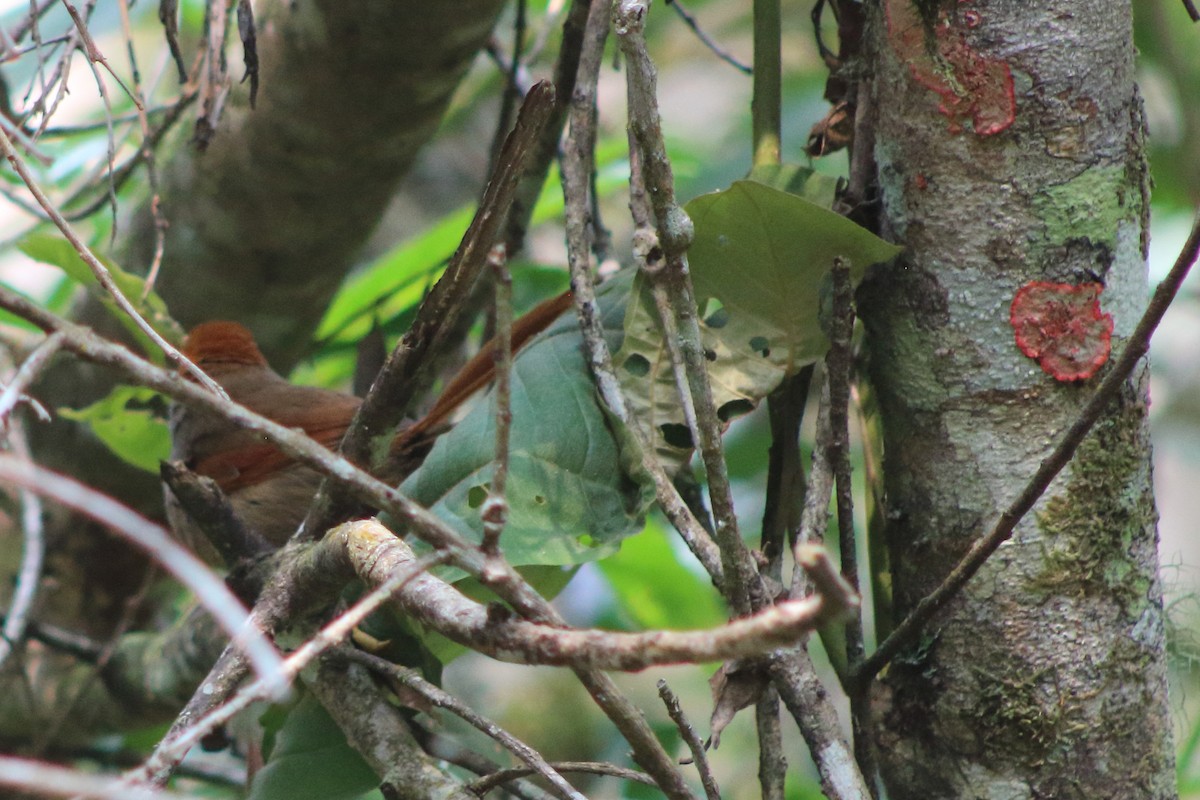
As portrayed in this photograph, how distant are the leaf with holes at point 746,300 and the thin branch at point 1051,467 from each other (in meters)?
0.35

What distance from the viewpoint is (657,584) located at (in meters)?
2.95

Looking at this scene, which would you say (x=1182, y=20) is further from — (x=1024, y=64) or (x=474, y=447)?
(x=474, y=447)

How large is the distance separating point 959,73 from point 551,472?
0.70 metres

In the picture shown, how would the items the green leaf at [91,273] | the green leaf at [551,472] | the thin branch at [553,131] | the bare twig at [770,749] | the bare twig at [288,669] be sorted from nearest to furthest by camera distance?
the bare twig at [288,669] < the bare twig at [770,749] < the green leaf at [551,472] < the thin branch at [553,131] < the green leaf at [91,273]

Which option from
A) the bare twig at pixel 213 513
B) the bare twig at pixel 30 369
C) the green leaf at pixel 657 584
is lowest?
the bare twig at pixel 30 369

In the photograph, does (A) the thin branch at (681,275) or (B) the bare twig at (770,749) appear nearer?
(A) the thin branch at (681,275)

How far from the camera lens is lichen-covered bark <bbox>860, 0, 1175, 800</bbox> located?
1248 millimetres

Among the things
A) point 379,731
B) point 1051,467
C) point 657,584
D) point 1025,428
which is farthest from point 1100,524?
point 657,584

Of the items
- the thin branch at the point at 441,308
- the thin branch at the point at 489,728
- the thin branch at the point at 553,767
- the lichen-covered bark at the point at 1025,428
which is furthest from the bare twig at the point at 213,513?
the lichen-covered bark at the point at 1025,428

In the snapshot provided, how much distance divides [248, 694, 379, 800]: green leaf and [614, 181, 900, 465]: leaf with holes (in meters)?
0.60

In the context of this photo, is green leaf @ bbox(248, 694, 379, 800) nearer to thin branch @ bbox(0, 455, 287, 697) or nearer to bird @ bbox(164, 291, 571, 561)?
thin branch @ bbox(0, 455, 287, 697)

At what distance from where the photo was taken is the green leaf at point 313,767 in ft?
4.76

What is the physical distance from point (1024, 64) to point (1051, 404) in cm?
40

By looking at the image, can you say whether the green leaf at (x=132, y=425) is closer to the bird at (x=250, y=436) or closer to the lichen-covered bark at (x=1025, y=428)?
the bird at (x=250, y=436)
